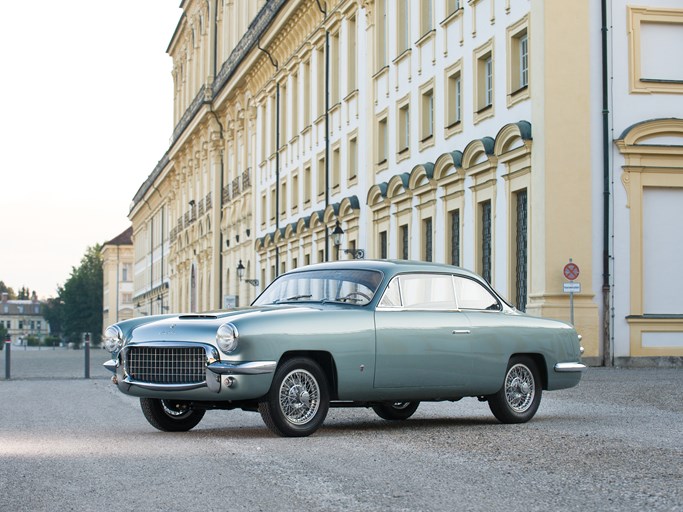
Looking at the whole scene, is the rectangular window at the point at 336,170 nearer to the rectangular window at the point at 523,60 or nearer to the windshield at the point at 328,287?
the rectangular window at the point at 523,60

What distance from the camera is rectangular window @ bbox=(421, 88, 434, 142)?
34791mm

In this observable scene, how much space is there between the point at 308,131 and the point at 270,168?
7577 millimetres

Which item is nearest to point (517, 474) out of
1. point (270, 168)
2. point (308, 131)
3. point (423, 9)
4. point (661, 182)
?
point (661, 182)

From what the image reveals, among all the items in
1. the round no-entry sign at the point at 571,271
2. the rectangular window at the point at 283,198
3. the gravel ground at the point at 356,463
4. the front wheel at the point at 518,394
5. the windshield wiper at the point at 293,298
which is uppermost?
the rectangular window at the point at 283,198

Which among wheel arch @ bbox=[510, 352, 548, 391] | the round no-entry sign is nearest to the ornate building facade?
the round no-entry sign

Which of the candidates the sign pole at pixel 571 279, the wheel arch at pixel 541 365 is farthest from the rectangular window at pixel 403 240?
the wheel arch at pixel 541 365

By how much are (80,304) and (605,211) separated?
130351mm

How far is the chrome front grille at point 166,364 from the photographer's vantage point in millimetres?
11164

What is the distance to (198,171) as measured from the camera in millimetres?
79875

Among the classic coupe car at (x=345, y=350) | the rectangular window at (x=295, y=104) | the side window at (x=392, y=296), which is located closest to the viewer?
the classic coupe car at (x=345, y=350)

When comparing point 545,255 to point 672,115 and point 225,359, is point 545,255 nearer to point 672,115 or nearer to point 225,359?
point 672,115

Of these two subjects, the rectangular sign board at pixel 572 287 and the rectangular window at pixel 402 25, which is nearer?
the rectangular sign board at pixel 572 287

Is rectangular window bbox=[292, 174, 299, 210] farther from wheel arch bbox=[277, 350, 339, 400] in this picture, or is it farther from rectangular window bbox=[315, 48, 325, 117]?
wheel arch bbox=[277, 350, 339, 400]

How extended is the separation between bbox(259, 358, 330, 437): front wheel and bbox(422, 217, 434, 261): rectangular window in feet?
76.9
